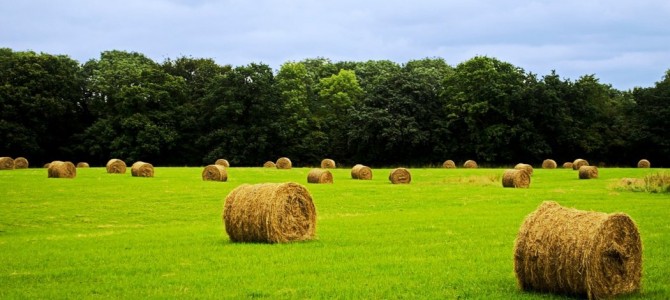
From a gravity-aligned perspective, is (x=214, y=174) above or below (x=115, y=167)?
below

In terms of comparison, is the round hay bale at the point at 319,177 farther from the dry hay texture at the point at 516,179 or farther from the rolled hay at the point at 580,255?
the rolled hay at the point at 580,255

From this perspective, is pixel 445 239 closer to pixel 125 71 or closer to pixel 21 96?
pixel 21 96

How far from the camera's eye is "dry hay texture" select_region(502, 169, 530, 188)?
4079 cm

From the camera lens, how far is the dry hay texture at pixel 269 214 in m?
18.2

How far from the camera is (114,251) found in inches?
670

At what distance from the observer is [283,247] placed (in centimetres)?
1748

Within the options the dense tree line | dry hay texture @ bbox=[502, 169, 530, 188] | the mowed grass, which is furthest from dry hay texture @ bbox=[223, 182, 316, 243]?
the dense tree line

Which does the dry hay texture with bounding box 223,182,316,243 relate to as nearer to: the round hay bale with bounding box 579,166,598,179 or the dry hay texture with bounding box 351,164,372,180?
the dry hay texture with bounding box 351,164,372,180

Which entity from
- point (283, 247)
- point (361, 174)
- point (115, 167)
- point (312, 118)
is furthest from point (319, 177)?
point (312, 118)

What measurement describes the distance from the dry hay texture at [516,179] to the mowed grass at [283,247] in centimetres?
495

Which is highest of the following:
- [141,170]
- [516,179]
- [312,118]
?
[312,118]

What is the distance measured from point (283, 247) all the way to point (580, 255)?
843cm

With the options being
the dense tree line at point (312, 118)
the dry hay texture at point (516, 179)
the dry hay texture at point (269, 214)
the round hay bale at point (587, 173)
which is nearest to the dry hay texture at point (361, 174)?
the dry hay texture at point (516, 179)

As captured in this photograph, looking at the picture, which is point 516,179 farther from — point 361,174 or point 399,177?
point 361,174
